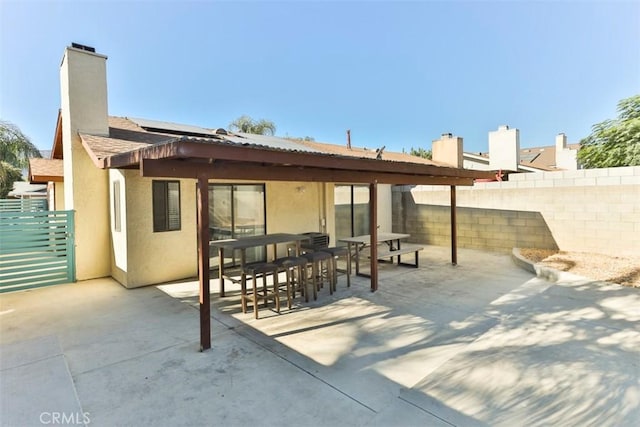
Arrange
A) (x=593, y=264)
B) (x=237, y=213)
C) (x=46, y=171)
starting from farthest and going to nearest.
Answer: (x=46, y=171) < (x=237, y=213) < (x=593, y=264)

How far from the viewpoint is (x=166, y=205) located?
22.4ft

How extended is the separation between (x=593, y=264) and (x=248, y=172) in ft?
25.9

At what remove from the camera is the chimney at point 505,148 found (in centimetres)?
1558

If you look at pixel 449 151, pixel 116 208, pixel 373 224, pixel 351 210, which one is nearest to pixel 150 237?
pixel 116 208

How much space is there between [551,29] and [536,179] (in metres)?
5.44

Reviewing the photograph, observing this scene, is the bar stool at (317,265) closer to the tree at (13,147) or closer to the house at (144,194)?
the house at (144,194)

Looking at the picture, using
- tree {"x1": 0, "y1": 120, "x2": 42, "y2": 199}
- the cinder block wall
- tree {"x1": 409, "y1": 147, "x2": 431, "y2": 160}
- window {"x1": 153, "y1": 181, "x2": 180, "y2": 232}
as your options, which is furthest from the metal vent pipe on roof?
tree {"x1": 409, "y1": 147, "x2": 431, "y2": 160}

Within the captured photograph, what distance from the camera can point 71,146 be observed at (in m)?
6.91

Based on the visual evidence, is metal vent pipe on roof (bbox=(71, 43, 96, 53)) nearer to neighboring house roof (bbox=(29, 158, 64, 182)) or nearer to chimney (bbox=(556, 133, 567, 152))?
neighboring house roof (bbox=(29, 158, 64, 182))

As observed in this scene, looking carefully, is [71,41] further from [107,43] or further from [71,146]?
[71,146]

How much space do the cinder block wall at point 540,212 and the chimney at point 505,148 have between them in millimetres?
7147

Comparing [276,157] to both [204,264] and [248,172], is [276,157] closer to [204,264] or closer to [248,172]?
[248,172]

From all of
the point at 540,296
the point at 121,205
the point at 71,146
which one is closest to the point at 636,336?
the point at 540,296

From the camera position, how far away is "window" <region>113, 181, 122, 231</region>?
21.7ft
